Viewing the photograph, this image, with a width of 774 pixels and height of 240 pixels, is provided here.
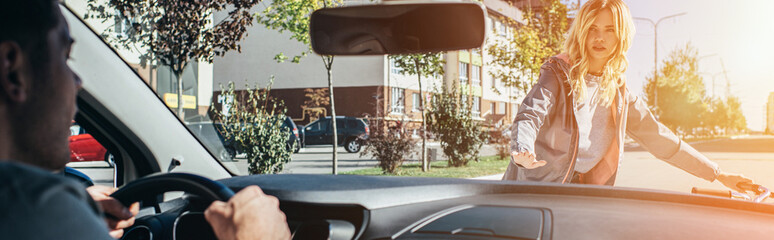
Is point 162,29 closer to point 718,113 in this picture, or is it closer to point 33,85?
point 33,85

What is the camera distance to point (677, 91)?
176ft

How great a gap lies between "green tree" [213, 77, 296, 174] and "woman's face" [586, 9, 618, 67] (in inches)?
321

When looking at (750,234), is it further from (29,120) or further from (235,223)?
(29,120)

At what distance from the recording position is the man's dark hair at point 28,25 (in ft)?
2.61

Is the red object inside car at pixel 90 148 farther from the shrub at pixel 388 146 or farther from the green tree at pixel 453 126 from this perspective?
the green tree at pixel 453 126

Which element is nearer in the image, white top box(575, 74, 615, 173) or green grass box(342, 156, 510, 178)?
white top box(575, 74, 615, 173)

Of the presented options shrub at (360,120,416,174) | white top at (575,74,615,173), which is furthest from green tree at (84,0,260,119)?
shrub at (360,120,416,174)

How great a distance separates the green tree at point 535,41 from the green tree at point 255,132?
10.5 meters

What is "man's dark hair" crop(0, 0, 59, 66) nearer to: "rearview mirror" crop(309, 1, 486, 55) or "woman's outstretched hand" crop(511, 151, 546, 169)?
"rearview mirror" crop(309, 1, 486, 55)

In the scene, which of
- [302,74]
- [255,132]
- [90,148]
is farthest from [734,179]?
[302,74]

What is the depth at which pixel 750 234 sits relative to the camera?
1.58 metres

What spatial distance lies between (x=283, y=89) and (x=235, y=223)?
40.4 m

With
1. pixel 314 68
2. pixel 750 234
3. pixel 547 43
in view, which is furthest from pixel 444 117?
pixel 314 68

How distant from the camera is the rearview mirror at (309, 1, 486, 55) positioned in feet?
6.89
